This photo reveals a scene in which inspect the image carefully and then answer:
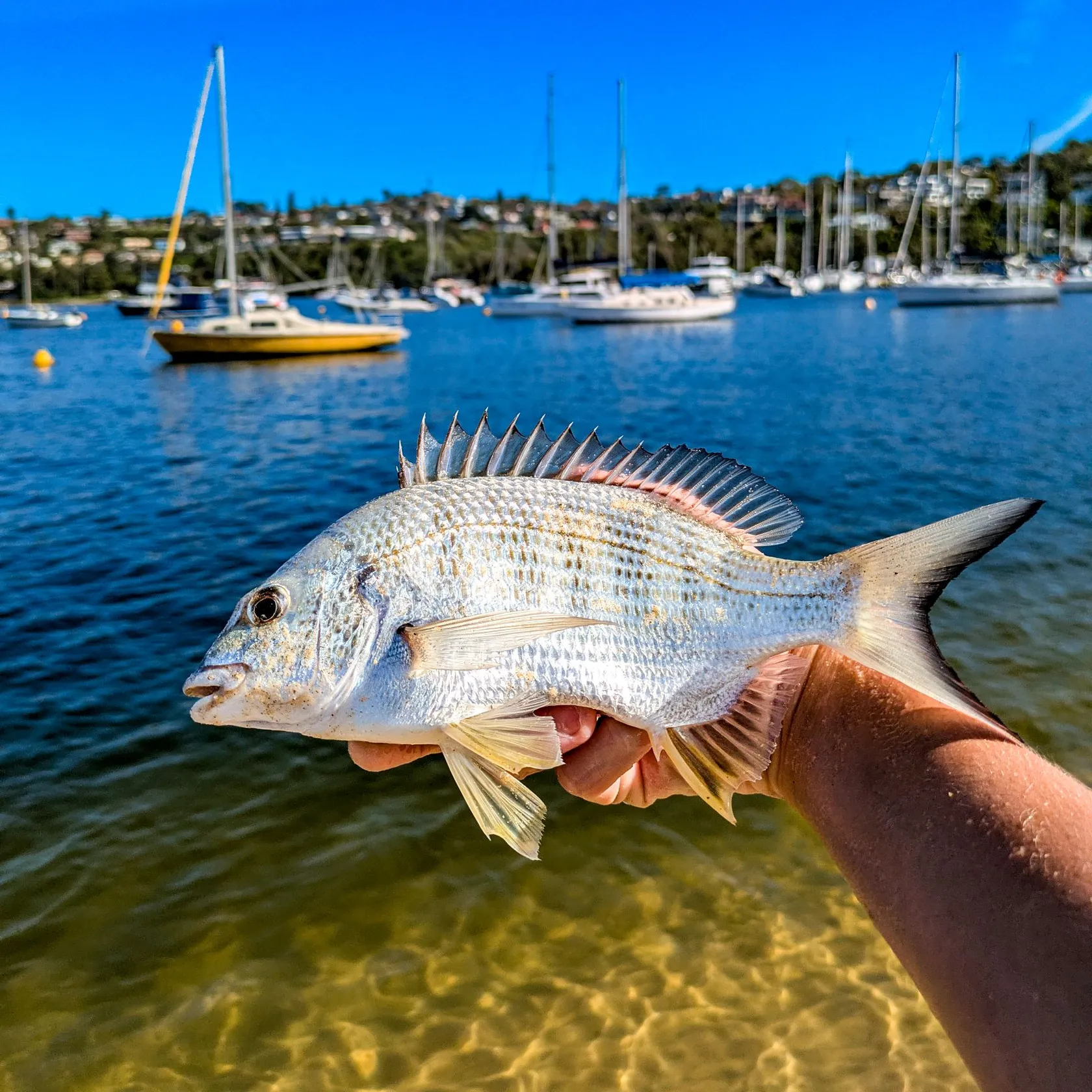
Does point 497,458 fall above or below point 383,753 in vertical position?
above

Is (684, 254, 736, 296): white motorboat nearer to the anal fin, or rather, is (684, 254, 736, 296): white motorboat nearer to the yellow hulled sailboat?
the yellow hulled sailboat

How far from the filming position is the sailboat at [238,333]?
142 feet

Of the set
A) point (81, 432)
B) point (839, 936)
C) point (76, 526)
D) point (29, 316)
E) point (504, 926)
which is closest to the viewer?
point (839, 936)

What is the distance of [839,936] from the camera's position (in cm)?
543

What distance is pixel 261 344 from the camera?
44.5 m

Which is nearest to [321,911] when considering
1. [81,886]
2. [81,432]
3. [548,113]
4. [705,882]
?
[81,886]

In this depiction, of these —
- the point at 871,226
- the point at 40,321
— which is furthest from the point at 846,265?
the point at 40,321

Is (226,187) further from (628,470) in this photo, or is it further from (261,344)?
(628,470)

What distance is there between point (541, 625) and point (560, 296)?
3242 inches

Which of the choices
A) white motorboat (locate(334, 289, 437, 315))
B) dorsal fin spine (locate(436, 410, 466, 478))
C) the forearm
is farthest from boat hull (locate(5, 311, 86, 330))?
the forearm

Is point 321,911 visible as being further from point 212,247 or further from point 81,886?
point 212,247

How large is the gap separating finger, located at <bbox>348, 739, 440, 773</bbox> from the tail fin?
43.8 inches

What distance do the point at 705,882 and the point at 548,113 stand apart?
305ft

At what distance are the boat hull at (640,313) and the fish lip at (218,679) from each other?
6859cm
